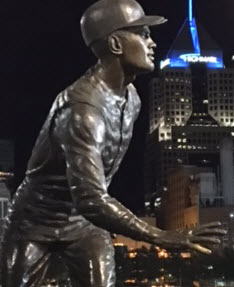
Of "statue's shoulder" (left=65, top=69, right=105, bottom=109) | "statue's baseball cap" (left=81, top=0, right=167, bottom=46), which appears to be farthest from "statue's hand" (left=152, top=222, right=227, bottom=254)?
"statue's baseball cap" (left=81, top=0, right=167, bottom=46)

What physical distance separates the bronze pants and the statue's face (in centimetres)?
107

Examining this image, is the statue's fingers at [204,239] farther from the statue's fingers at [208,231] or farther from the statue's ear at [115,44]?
the statue's ear at [115,44]

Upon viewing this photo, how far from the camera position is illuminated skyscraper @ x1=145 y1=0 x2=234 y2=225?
441 feet

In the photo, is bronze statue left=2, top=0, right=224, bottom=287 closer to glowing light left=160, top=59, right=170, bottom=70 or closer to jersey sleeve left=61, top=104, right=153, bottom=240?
jersey sleeve left=61, top=104, right=153, bottom=240

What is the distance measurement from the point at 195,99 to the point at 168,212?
31.9 metres

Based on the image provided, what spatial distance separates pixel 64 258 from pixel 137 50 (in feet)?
4.61

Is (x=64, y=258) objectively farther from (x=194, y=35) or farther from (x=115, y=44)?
(x=194, y=35)

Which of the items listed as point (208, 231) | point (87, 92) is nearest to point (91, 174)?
point (87, 92)

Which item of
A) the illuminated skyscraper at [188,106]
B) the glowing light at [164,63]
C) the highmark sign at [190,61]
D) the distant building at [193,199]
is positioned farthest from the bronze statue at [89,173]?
the highmark sign at [190,61]

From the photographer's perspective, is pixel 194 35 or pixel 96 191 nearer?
pixel 96 191

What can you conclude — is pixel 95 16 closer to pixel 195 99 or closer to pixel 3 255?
pixel 3 255

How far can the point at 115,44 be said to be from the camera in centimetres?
436

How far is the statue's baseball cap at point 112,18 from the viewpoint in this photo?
4312mm

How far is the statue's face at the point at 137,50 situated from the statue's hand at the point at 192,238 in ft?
3.50
